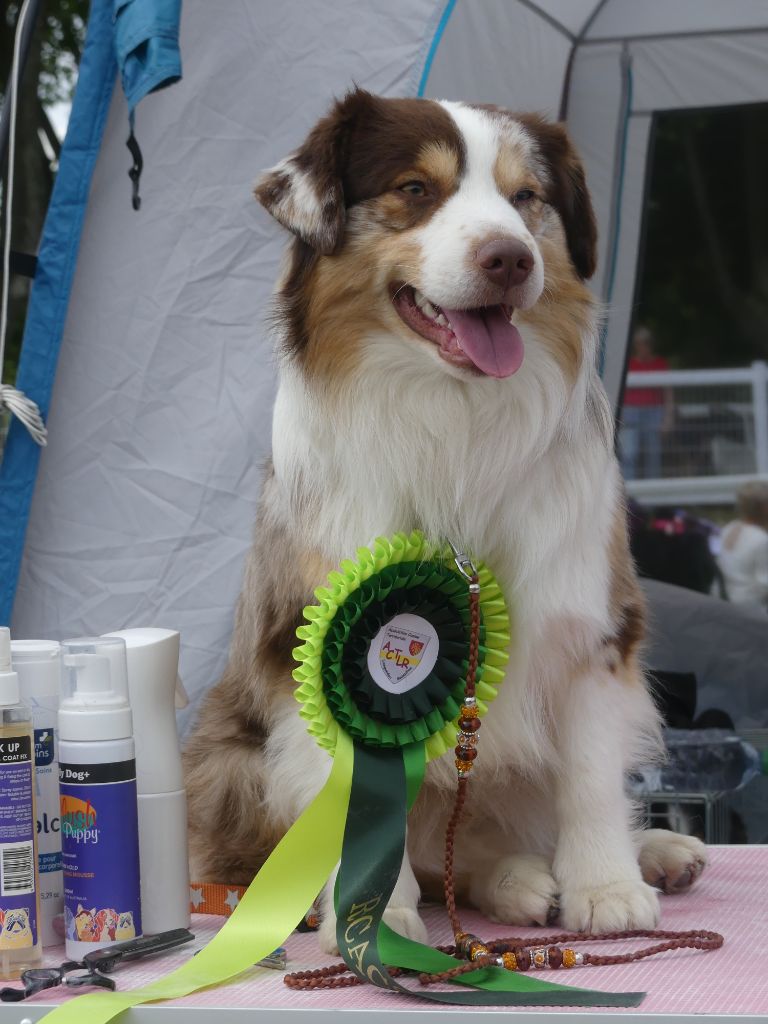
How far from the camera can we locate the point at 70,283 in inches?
113

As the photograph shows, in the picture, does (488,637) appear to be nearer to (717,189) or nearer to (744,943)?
(744,943)

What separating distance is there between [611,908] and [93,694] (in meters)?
0.79

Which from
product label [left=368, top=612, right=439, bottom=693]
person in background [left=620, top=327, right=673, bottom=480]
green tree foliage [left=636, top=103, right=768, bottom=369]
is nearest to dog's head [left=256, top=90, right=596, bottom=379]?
product label [left=368, top=612, right=439, bottom=693]

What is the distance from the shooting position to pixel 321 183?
2.00 m

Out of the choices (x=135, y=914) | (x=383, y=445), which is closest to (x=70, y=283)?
(x=383, y=445)

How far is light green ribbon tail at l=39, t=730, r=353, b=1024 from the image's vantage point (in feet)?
5.60

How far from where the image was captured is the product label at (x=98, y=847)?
166cm

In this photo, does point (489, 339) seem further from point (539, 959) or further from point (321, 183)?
point (539, 959)

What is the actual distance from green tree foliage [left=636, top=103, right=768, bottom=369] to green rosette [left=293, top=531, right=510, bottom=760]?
17.8 feet

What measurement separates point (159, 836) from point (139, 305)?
1.45m

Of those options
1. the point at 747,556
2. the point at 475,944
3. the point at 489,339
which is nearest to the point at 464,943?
the point at 475,944

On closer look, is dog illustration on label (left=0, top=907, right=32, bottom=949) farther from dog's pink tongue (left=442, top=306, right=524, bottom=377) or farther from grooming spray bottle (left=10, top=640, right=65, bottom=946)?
dog's pink tongue (left=442, top=306, right=524, bottom=377)

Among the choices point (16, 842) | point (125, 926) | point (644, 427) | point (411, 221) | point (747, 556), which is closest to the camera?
point (16, 842)

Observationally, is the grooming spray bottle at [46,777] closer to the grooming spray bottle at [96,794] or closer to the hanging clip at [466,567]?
the grooming spray bottle at [96,794]
